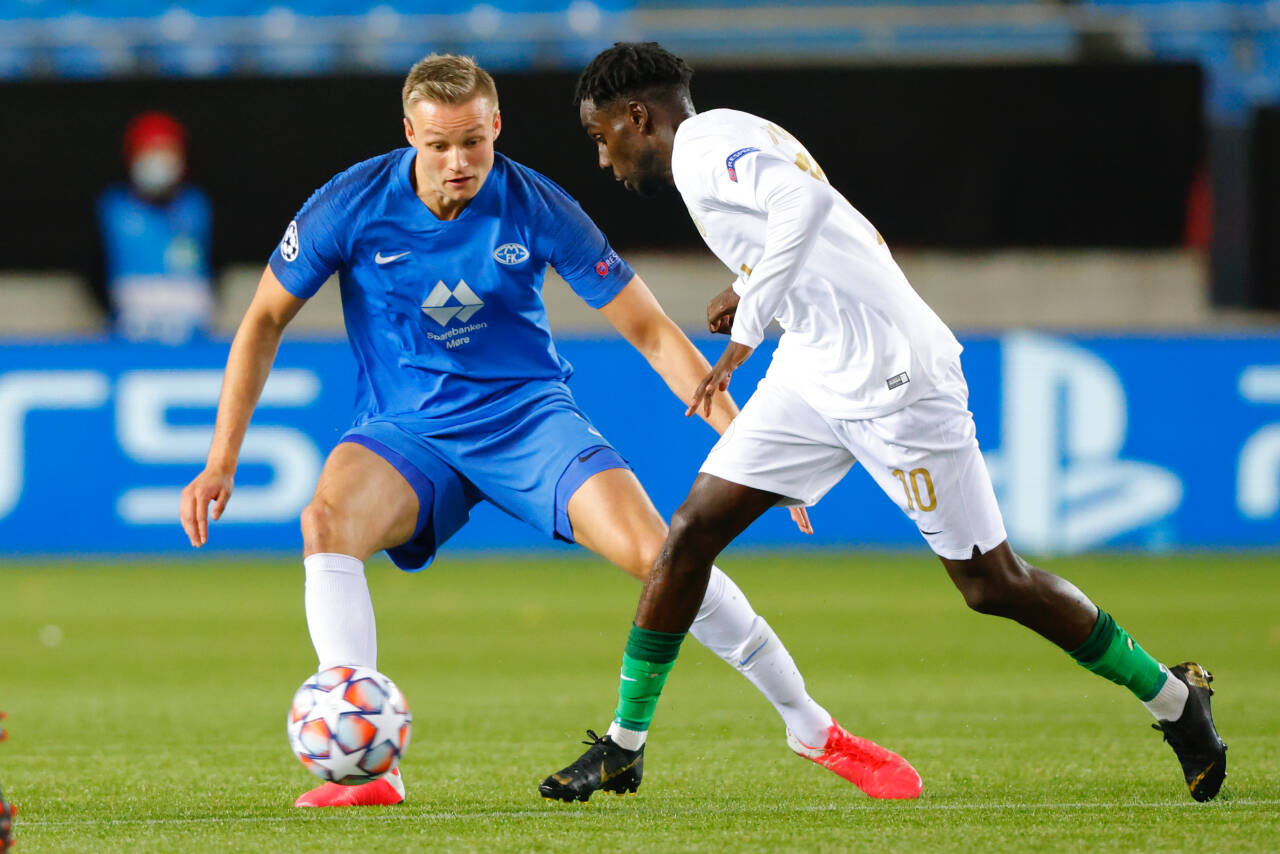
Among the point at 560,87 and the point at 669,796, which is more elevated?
the point at 560,87

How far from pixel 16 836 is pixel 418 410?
1.70m

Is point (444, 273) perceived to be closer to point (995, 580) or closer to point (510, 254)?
point (510, 254)

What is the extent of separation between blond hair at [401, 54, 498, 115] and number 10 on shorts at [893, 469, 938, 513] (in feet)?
5.16

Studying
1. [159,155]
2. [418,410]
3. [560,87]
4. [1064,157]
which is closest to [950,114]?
[1064,157]

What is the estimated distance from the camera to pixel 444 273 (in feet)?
17.1

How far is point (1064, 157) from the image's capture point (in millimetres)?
14008

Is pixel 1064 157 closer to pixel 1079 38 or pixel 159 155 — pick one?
pixel 1079 38

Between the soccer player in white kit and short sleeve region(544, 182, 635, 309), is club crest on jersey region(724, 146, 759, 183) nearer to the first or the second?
the soccer player in white kit

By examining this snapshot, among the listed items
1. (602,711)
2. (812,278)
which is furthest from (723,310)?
(602,711)

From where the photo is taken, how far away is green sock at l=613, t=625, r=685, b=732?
16.1 ft

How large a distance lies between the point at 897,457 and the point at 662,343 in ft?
2.83

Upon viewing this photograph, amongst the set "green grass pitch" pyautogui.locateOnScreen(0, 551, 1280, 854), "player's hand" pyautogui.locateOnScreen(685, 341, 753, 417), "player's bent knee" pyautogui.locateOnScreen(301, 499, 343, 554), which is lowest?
"green grass pitch" pyautogui.locateOnScreen(0, 551, 1280, 854)

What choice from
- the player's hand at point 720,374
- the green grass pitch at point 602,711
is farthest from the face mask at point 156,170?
the player's hand at point 720,374

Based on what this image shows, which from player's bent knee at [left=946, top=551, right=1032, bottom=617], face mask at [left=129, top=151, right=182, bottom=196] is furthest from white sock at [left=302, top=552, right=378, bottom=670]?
face mask at [left=129, top=151, right=182, bottom=196]
